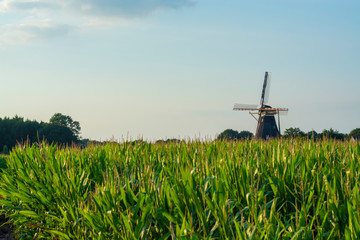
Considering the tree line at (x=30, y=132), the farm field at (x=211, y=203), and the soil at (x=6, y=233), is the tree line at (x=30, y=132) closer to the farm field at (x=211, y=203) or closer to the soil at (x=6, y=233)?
the soil at (x=6, y=233)

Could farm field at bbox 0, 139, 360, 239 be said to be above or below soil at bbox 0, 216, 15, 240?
above

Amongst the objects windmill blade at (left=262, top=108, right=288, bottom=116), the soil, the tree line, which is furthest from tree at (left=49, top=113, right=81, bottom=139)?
the soil

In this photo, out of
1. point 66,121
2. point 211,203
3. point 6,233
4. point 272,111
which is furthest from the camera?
point 66,121

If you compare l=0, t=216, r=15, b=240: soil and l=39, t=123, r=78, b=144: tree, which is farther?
l=39, t=123, r=78, b=144: tree

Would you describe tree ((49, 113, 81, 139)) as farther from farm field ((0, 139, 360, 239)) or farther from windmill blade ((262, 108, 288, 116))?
farm field ((0, 139, 360, 239))

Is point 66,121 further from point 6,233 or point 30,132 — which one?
point 6,233

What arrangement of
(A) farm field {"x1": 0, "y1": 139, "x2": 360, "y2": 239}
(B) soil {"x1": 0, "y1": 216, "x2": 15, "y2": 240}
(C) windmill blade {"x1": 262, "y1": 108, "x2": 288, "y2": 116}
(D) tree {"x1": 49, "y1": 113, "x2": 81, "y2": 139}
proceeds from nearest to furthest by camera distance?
(A) farm field {"x1": 0, "y1": 139, "x2": 360, "y2": 239} < (B) soil {"x1": 0, "y1": 216, "x2": 15, "y2": 240} < (C) windmill blade {"x1": 262, "y1": 108, "x2": 288, "y2": 116} < (D) tree {"x1": 49, "y1": 113, "x2": 81, "y2": 139}

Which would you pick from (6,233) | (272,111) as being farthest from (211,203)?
(272,111)

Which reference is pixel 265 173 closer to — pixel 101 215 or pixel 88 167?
pixel 101 215

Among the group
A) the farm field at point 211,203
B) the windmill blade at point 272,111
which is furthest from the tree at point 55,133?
the farm field at point 211,203

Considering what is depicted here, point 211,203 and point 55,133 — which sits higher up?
point 55,133

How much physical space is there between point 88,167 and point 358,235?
17.5 ft

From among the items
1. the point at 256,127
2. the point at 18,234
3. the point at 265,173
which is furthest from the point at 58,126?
the point at 265,173

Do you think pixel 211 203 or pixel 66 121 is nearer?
pixel 211 203
